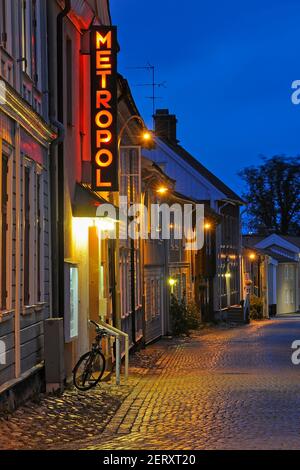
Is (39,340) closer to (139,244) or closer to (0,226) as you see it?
(0,226)

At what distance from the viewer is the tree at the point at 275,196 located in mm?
90688

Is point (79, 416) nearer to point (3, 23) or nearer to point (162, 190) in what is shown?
point (3, 23)

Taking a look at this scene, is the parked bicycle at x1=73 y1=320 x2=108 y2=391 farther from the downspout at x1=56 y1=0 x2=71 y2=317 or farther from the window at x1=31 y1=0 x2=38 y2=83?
the window at x1=31 y1=0 x2=38 y2=83

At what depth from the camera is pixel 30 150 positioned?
512 inches

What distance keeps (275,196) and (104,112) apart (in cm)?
7508

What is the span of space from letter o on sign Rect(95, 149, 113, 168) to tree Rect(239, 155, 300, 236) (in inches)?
2884

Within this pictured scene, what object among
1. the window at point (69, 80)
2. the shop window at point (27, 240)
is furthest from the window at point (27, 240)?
the window at point (69, 80)

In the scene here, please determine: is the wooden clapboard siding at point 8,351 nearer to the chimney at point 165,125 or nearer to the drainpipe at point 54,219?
the drainpipe at point 54,219

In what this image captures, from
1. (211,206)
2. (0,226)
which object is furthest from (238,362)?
(211,206)

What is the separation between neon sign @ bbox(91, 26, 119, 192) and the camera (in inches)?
666

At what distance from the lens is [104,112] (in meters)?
17.1

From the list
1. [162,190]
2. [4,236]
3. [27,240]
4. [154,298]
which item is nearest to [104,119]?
[27,240]

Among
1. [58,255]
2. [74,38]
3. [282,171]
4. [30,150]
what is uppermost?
[282,171]
